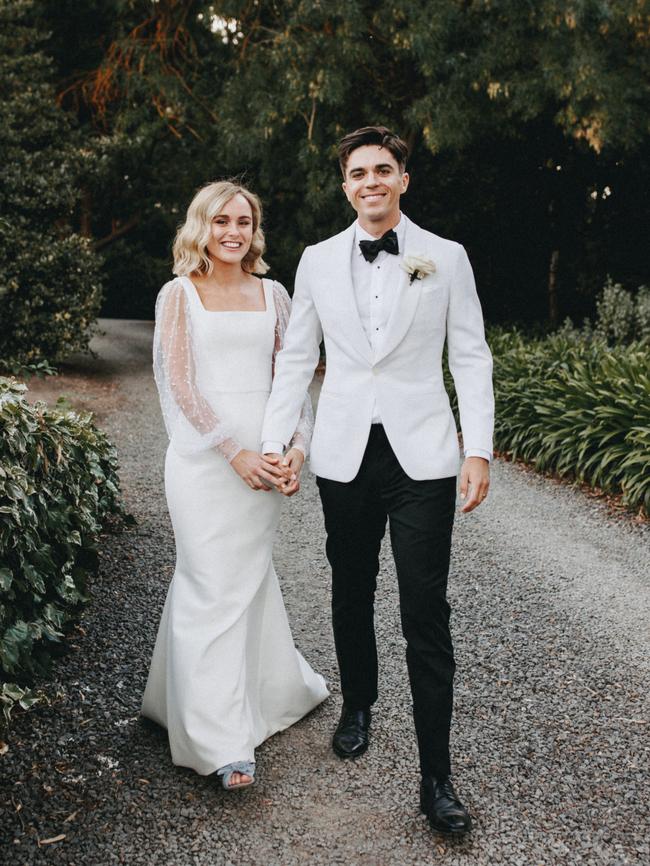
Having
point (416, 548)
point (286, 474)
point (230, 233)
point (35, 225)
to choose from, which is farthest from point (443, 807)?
point (35, 225)

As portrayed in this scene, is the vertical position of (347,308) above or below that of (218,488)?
above

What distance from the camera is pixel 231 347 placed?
2977 millimetres

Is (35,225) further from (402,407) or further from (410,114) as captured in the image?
(402,407)

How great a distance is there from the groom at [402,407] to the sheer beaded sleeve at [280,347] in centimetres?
20

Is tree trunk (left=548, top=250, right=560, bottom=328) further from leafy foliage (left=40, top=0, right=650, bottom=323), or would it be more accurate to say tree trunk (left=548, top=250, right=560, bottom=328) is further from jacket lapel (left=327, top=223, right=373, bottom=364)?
jacket lapel (left=327, top=223, right=373, bottom=364)

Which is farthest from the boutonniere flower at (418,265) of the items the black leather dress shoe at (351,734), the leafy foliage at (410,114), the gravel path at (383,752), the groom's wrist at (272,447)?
the leafy foliage at (410,114)

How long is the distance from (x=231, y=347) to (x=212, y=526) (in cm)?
64

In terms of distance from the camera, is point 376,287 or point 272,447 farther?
point 272,447

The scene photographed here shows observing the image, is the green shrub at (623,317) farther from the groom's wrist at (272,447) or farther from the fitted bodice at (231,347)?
the groom's wrist at (272,447)

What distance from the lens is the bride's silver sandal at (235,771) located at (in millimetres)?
2721

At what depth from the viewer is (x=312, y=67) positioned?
10539 millimetres

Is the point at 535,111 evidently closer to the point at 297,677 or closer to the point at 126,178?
the point at 297,677

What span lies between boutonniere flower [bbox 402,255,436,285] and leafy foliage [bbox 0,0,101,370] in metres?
9.72

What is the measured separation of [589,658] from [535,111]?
775 centimetres
